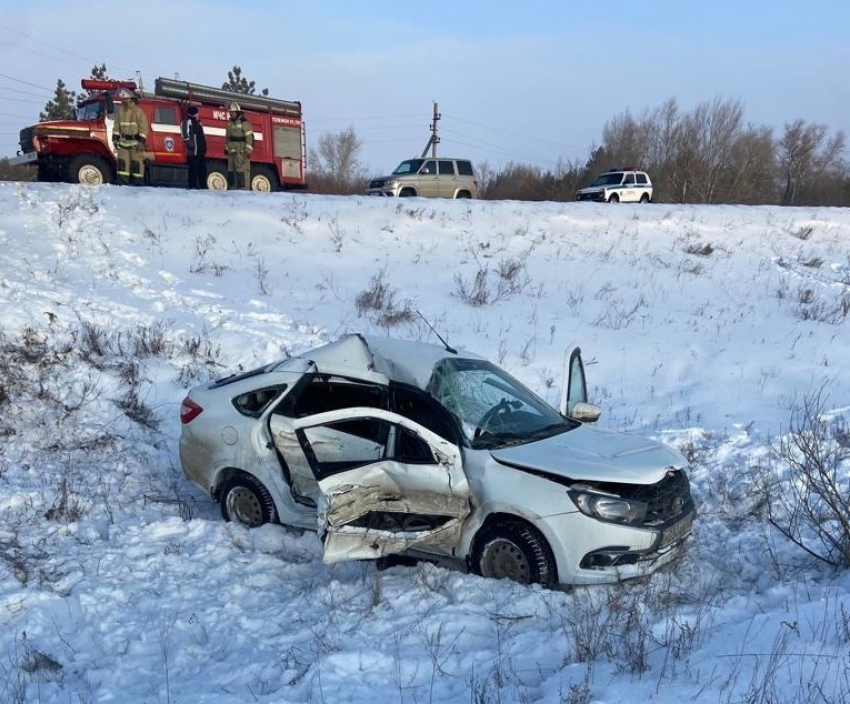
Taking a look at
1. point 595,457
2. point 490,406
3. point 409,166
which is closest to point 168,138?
point 409,166

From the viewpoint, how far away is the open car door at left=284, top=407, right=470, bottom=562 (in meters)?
4.62

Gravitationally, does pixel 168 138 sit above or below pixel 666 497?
above

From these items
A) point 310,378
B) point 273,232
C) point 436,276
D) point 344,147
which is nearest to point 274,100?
point 273,232

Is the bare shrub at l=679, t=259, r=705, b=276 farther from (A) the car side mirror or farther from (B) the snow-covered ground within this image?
(A) the car side mirror

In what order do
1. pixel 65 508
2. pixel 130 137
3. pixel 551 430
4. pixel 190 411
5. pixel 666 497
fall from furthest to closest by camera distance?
pixel 130 137 → pixel 190 411 → pixel 65 508 → pixel 551 430 → pixel 666 497

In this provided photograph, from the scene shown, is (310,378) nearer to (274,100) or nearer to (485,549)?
(485,549)

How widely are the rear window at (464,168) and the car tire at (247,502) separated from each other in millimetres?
20021

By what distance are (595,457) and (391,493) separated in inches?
53.4

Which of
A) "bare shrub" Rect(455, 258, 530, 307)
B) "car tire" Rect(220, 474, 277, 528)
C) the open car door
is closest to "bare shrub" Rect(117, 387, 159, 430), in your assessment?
"car tire" Rect(220, 474, 277, 528)

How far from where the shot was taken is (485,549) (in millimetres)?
4637

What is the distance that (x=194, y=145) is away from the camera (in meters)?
19.0

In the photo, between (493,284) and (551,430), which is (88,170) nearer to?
(493,284)

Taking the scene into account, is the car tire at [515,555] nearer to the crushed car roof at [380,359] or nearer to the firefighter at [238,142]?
the crushed car roof at [380,359]

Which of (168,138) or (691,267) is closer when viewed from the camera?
(691,267)
